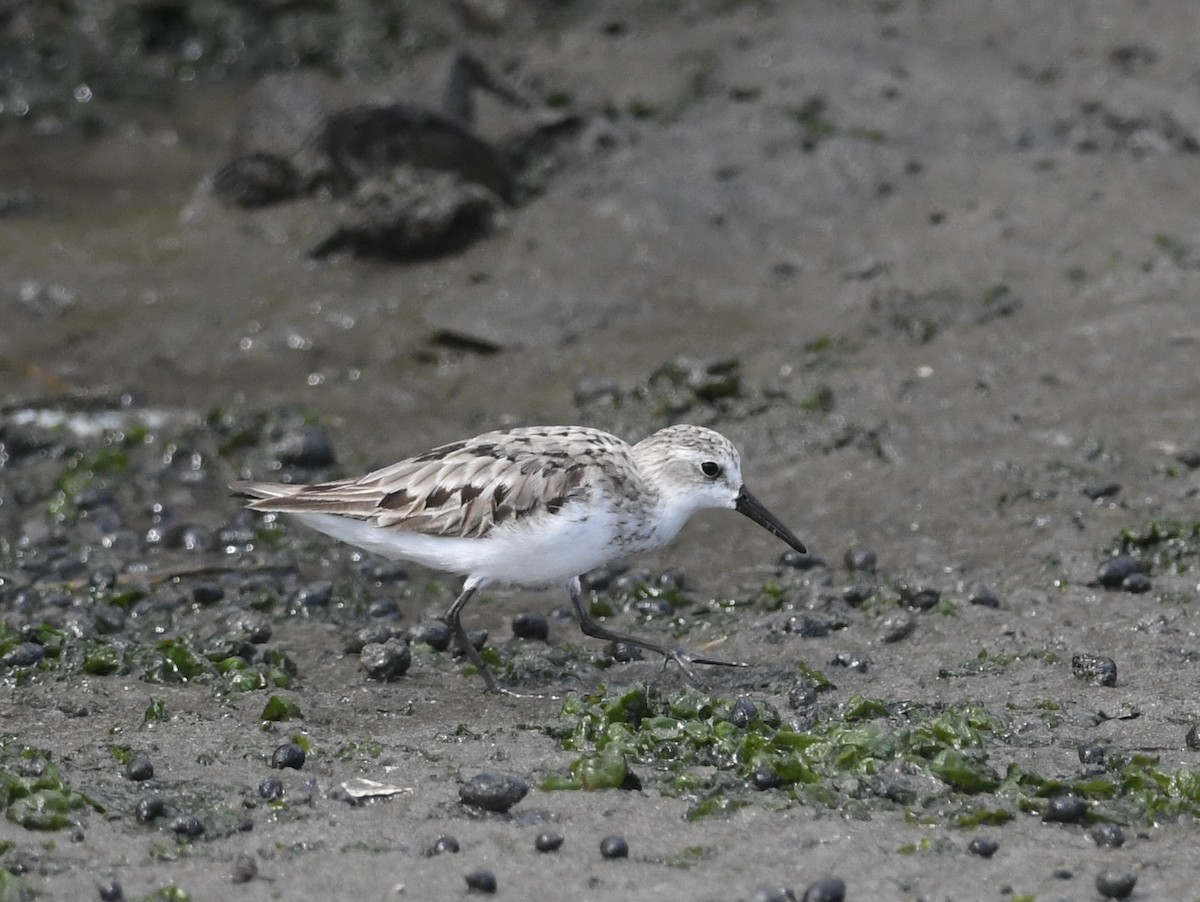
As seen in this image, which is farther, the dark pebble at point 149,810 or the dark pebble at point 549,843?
the dark pebble at point 149,810

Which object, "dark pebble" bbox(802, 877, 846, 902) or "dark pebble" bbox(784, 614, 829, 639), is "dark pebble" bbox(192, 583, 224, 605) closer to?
"dark pebble" bbox(784, 614, 829, 639)

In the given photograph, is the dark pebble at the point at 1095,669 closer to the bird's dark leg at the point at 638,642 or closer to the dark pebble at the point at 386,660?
the bird's dark leg at the point at 638,642

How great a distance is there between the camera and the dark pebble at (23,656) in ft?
23.1

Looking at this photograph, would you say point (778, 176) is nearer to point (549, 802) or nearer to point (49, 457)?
point (49, 457)

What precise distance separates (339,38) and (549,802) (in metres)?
10.8

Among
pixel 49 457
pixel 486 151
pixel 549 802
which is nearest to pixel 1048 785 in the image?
pixel 549 802

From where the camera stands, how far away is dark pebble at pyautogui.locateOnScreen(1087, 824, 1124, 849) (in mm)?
5312

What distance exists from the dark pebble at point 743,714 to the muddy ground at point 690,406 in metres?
0.51

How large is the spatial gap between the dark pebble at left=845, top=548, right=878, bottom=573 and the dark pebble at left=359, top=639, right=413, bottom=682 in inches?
92.5

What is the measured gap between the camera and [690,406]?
9.73 meters

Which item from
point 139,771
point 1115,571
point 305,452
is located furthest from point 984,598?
point 305,452

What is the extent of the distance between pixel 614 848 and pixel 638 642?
2002mm

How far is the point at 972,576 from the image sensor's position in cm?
787

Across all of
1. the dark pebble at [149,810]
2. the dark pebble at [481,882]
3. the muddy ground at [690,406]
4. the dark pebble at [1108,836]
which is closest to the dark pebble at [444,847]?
the muddy ground at [690,406]
